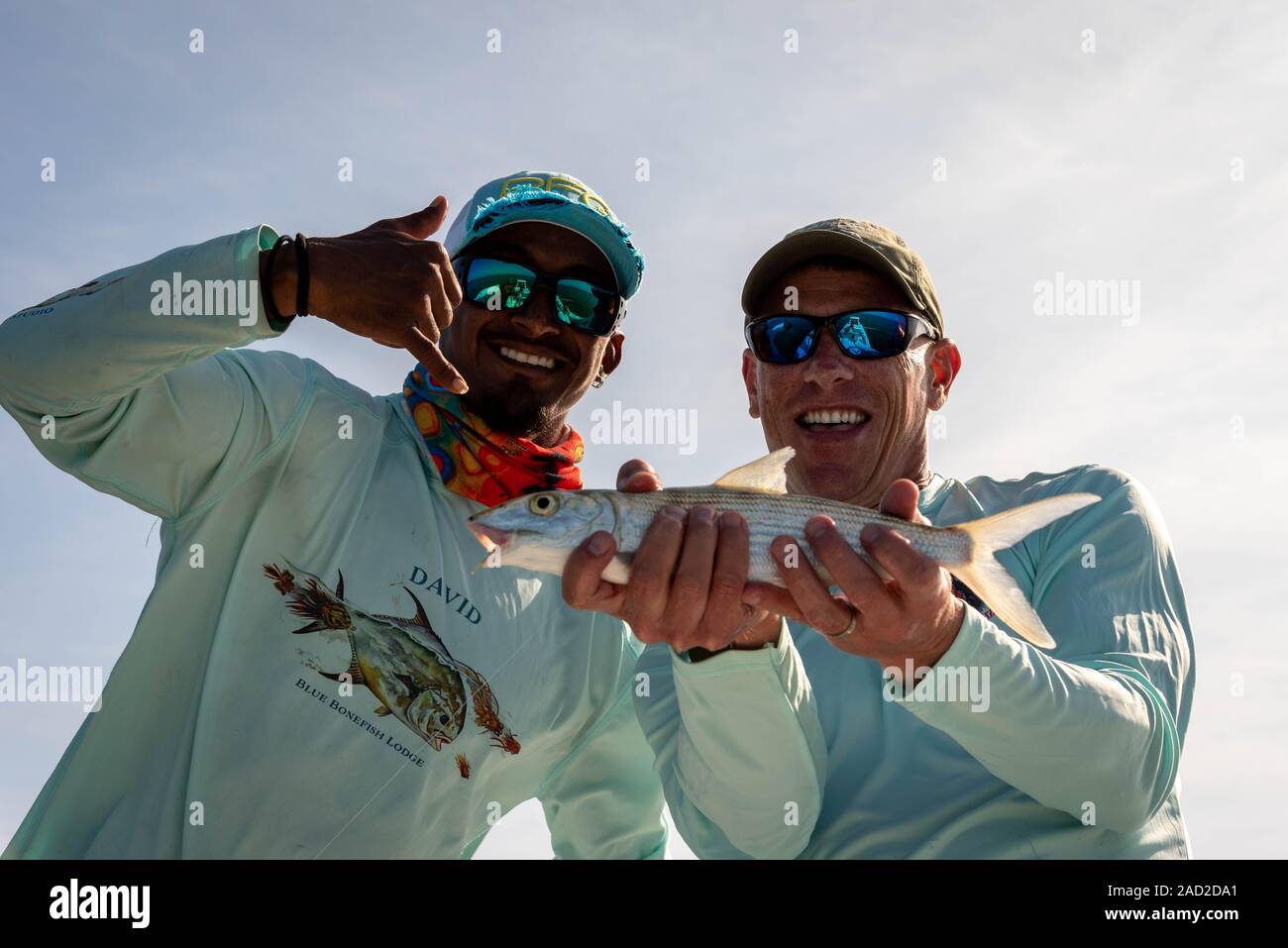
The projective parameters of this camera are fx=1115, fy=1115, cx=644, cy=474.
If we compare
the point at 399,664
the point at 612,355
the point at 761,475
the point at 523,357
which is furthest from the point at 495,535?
the point at 612,355

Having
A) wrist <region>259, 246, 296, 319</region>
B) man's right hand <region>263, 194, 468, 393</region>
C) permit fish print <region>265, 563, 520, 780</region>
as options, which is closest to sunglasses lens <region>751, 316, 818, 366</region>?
man's right hand <region>263, 194, 468, 393</region>

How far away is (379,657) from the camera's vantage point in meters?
6.73

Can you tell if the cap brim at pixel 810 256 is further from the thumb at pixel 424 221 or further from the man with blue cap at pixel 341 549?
the thumb at pixel 424 221

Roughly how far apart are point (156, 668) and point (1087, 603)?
5.25 meters

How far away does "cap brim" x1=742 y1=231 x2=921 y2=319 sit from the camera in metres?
7.46

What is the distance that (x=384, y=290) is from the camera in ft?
18.1

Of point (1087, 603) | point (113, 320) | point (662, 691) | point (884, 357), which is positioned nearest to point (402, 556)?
point (662, 691)

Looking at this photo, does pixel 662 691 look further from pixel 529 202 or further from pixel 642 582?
pixel 529 202

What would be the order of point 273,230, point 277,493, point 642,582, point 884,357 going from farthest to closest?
point 884,357
point 277,493
point 273,230
point 642,582

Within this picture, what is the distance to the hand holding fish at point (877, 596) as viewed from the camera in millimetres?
5027

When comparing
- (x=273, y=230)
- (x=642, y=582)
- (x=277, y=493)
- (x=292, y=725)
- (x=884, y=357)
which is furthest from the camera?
(x=884, y=357)

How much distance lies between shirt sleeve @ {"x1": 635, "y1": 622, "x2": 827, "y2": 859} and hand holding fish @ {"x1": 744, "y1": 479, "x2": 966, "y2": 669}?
22.8 inches

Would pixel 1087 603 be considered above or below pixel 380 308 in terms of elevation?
below

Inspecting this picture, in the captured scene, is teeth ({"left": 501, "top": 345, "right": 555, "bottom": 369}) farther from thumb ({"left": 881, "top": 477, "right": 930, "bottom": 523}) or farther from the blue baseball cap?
thumb ({"left": 881, "top": 477, "right": 930, "bottom": 523})
